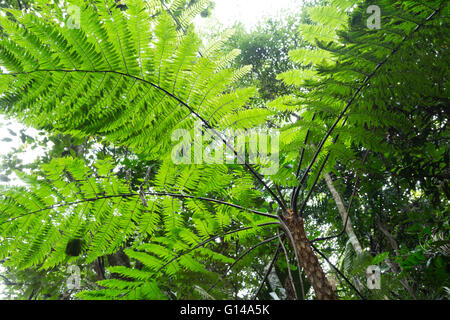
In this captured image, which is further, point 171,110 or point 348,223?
point 348,223

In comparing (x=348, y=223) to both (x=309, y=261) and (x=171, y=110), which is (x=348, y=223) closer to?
(x=309, y=261)

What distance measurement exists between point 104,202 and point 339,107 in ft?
4.02

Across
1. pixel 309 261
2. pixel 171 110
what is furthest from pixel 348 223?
pixel 171 110

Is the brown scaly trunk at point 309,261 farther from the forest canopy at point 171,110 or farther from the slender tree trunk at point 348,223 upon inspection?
the slender tree trunk at point 348,223

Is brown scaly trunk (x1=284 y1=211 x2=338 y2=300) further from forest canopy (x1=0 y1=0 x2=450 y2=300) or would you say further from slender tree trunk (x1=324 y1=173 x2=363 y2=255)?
slender tree trunk (x1=324 y1=173 x2=363 y2=255)

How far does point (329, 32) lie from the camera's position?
1.33 m

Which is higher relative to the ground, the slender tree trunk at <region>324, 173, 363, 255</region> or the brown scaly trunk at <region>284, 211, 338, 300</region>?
the slender tree trunk at <region>324, 173, 363, 255</region>

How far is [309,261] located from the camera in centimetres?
93

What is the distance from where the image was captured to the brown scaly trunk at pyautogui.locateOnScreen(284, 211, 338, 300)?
852mm

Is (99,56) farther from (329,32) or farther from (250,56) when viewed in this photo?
(250,56)

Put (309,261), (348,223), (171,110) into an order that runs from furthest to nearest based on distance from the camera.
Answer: (348,223)
(171,110)
(309,261)

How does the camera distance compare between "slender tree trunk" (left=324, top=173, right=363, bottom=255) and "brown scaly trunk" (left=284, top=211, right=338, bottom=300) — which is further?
"slender tree trunk" (left=324, top=173, right=363, bottom=255)

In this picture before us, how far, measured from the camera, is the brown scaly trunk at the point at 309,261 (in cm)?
85

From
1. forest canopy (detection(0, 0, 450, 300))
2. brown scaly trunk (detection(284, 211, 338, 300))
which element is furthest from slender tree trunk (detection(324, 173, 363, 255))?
brown scaly trunk (detection(284, 211, 338, 300))
